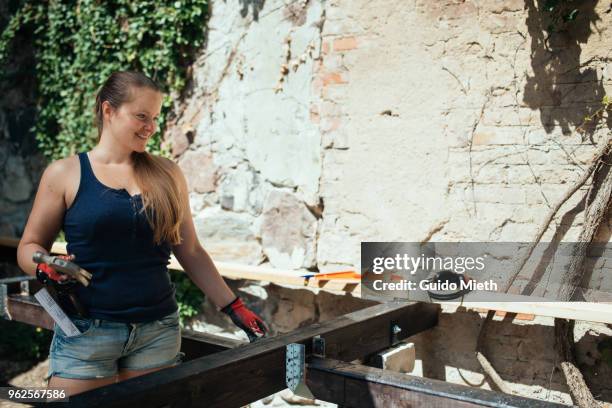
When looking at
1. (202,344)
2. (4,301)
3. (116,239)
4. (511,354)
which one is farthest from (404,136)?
(4,301)

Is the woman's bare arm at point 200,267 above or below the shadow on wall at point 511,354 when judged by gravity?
above

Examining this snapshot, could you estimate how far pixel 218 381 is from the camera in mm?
1739

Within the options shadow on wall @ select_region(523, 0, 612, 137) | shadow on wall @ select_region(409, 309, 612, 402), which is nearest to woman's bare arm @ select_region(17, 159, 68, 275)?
shadow on wall @ select_region(409, 309, 612, 402)

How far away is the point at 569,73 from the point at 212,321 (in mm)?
2459

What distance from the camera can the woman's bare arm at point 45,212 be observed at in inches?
70.1

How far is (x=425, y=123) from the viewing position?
2883 mm

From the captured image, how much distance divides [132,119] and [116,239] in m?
0.40

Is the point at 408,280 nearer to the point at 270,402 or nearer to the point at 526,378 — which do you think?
the point at 526,378

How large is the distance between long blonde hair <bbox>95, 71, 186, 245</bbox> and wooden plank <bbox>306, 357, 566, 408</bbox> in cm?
66

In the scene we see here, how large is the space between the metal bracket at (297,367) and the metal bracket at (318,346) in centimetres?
11

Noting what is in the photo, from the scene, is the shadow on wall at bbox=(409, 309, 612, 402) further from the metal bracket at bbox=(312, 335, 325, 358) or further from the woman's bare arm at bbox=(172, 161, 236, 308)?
the woman's bare arm at bbox=(172, 161, 236, 308)

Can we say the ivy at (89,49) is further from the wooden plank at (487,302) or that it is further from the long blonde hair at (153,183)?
the long blonde hair at (153,183)

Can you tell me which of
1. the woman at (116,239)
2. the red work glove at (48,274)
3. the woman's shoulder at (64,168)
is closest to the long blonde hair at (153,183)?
the woman at (116,239)

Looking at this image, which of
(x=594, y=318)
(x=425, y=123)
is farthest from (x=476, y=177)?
(x=594, y=318)
